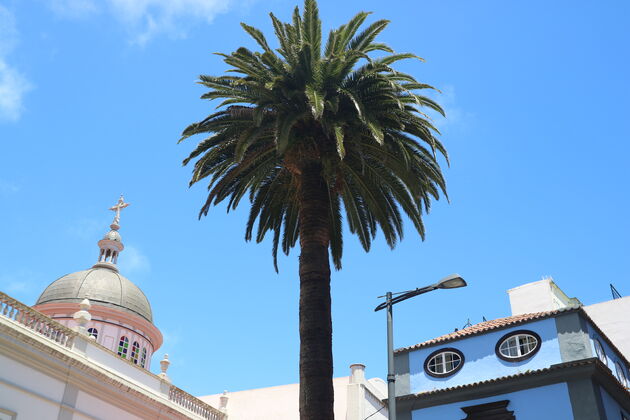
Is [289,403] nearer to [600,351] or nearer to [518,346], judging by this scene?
[518,346]

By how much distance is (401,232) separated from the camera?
2222cm

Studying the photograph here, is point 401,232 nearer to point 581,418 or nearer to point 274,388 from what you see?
point 581,418

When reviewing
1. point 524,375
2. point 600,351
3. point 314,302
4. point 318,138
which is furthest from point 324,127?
point 600,351

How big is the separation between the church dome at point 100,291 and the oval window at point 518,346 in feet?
76.3

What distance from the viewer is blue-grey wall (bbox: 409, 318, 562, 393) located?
24.7 m

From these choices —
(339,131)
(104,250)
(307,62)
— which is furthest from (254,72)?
(104,250)

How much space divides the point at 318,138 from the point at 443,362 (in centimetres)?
1248

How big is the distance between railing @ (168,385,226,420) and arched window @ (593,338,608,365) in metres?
17.7

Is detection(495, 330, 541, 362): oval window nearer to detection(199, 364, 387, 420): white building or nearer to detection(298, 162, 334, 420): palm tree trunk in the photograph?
detection(298, 162, 334, 420): palm tree trunk

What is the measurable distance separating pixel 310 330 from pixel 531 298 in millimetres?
28250

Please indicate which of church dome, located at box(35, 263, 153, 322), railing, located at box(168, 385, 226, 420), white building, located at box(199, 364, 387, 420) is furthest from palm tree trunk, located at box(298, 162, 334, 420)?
church dome, located at box(35, 263, 153, 322)

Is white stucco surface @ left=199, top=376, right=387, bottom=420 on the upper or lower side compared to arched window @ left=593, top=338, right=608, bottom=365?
upper

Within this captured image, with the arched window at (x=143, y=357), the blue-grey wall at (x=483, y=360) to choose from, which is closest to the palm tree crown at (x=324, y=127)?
the blue-grey wall at (x=483, y=360)

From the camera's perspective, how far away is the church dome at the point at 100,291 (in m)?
39.5
